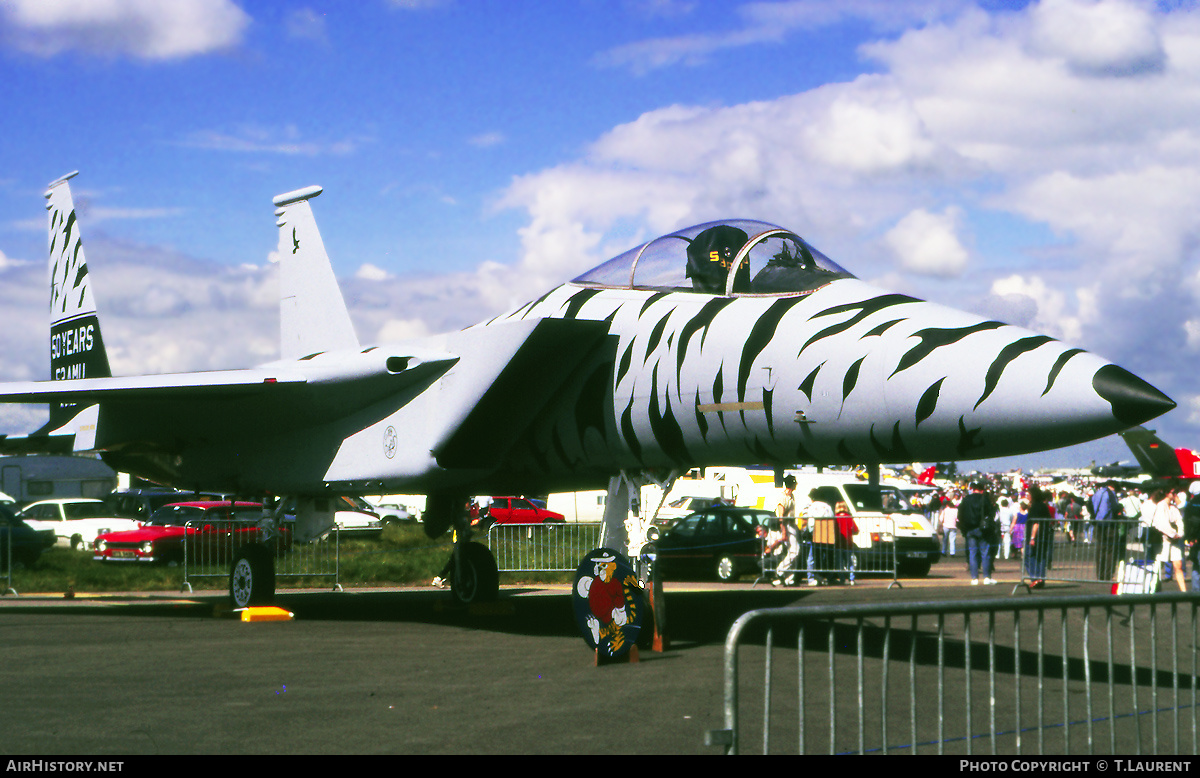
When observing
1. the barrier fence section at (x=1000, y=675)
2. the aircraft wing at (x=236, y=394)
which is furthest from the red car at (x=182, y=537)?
the barrier fence section at (x=1000, y=675)

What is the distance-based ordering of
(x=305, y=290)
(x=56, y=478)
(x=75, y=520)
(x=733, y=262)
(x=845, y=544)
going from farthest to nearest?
(x=56, y=478) → (x=75, y=520) → (x=845, y=544) → (x=305, y=290) → (x=733, y=262)

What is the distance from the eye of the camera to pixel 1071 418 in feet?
19.7

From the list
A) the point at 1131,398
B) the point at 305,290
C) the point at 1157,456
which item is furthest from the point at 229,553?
the point at 1157,456

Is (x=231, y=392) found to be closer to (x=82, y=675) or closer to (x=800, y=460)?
(x=82, y=675)

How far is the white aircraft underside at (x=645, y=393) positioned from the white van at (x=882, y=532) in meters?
11.2

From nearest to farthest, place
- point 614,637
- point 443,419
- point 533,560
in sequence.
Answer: point 614,637
point 443,419
point 533,560

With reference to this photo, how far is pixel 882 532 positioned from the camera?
Answer: 21.4 metres

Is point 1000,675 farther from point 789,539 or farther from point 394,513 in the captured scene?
point 394,513

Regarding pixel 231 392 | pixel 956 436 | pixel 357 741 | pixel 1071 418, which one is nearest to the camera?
pixel 357 741

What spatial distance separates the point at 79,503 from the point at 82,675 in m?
24.5

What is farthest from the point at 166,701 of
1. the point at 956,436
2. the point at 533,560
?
the point at 533,560

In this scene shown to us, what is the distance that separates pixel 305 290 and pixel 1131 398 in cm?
1046

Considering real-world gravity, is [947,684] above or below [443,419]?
below

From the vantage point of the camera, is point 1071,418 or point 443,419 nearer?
point 1071,418
